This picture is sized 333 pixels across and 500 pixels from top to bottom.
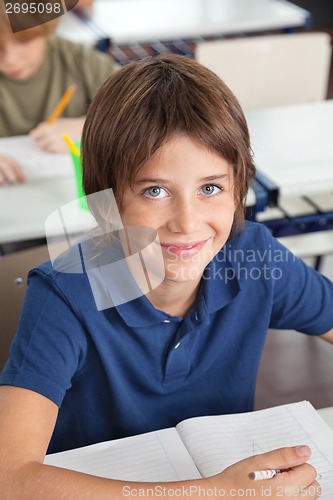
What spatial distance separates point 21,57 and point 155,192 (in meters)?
1.47

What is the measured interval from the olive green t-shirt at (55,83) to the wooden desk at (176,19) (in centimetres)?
84

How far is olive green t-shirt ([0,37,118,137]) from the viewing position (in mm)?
2387

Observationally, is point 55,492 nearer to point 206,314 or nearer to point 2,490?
point 2,490

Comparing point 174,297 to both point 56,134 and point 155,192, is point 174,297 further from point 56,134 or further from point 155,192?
point 56,134

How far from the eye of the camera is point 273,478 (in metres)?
0.89

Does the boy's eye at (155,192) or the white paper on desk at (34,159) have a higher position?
the boy's eye at (155,192)

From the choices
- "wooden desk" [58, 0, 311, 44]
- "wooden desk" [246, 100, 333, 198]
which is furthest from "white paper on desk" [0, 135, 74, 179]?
"wooden desk" [58, 0, 311, 44]

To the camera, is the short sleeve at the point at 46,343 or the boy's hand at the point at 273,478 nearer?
the boy's hand at the point at 273,478

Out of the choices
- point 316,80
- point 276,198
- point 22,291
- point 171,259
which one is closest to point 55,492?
point 171,259

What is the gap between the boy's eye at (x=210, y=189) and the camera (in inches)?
40.0

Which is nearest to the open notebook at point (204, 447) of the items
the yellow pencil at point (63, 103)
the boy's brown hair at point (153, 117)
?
the boy's brown hair at point (153, 117)

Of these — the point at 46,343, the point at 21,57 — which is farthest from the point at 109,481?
the point at 21,57

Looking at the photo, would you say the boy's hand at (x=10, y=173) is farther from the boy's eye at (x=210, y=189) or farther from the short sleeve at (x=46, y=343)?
the boy's eye at (x=210, y=189)

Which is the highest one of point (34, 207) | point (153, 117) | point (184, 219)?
point (153, 117)
